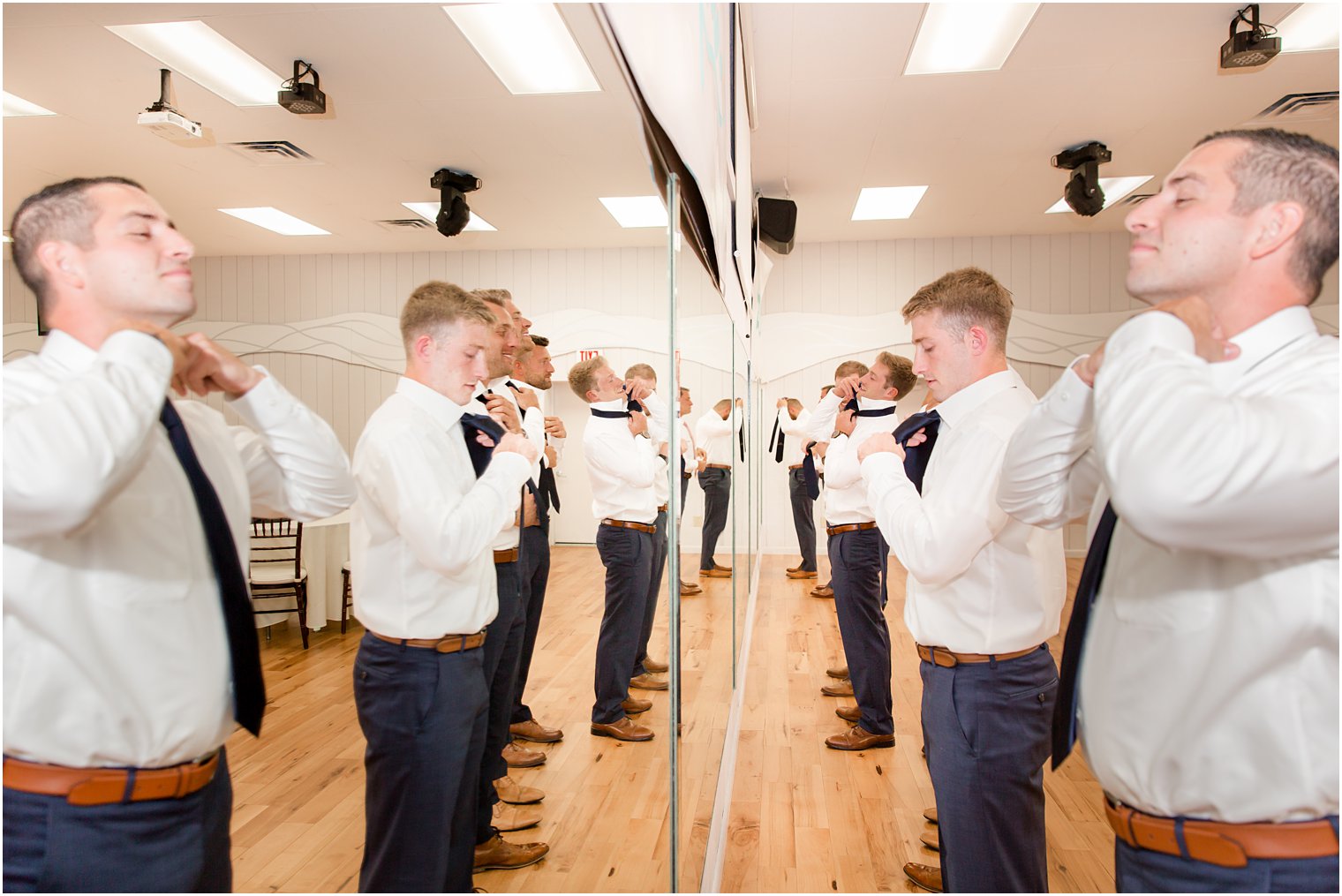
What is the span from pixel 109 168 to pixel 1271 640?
1.34 metres

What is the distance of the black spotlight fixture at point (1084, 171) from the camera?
5.79 meters

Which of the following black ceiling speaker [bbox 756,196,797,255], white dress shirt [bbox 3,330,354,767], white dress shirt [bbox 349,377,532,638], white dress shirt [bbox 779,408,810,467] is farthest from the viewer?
white dress shirt [bbox 779,408,810,467]

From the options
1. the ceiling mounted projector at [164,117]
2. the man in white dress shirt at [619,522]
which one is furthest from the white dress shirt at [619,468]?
the ceiling mounted projector at [164,117]

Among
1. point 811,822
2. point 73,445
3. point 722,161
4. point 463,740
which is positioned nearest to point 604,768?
point 463,740

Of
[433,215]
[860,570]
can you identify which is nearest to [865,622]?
[860,570]

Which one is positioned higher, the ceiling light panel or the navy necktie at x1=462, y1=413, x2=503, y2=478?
the ceiling light panel

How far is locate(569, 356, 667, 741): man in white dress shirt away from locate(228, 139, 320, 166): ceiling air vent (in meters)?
0.44

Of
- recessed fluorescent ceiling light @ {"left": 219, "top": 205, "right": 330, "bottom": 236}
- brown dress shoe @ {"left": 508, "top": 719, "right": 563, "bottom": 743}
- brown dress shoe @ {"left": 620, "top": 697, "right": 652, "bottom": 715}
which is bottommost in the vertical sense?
brown dress shoe @ {"left": 620, "top": 697, "right": 652, "bottom": 715}

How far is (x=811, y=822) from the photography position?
314 centimetres

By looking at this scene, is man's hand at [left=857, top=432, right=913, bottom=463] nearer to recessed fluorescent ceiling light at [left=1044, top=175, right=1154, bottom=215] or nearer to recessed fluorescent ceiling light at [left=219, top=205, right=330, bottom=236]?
recessed fluorescent ceiling light at [left=219, top=205, right=330, bottom=236]

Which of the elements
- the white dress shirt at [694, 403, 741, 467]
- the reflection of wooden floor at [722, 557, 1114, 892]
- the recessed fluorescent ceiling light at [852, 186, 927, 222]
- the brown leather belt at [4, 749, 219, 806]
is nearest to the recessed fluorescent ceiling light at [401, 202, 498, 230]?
the brown leather belt at [4, 749, 219, 806]

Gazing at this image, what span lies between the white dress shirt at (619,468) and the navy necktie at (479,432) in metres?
0.33

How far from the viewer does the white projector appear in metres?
0.62

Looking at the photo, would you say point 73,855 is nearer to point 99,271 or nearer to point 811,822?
point 99,271
